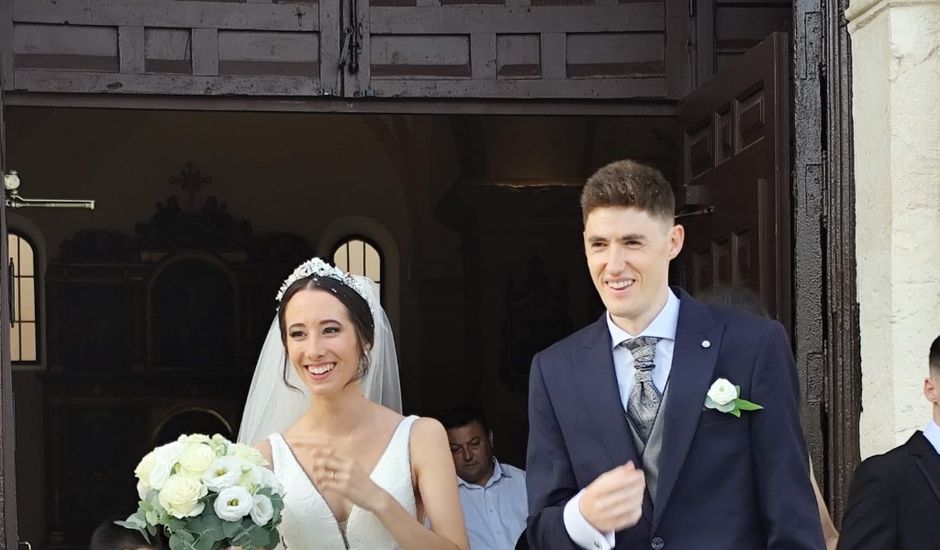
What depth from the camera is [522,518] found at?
8.30 m

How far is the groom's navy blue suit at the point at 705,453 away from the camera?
343 cm

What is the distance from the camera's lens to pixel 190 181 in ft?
54.0

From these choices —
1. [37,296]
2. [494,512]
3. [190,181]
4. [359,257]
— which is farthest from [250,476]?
[359,257]

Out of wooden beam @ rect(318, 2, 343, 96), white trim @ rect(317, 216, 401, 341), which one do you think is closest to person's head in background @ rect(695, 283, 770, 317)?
wooden beam @ rect(318, 2, 343, 96)

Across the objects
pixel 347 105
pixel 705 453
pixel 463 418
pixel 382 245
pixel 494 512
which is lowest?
pixel 494 512

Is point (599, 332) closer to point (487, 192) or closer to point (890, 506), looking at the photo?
point (890, 506)

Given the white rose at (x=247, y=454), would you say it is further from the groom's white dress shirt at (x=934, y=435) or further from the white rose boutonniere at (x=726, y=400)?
the groom's white dress shirt at (x=934, y=435)

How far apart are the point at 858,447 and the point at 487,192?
348 inches

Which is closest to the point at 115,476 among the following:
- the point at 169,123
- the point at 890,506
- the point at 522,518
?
the point at 169,123

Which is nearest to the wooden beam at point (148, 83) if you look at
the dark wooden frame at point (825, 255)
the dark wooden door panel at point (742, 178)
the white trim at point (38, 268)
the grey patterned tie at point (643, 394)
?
the dark wooden frame at point (825, 255)

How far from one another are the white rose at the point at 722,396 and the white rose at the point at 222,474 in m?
1.55

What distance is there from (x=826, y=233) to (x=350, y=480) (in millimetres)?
2531

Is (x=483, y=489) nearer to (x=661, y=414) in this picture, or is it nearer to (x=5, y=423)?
(x=5, y=423)

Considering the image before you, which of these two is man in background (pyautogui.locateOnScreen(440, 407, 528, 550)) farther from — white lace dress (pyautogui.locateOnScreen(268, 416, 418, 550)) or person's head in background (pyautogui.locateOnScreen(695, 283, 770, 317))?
white lace dress (pyautogui.locateOnScreen(268, 416, 418, 550))
